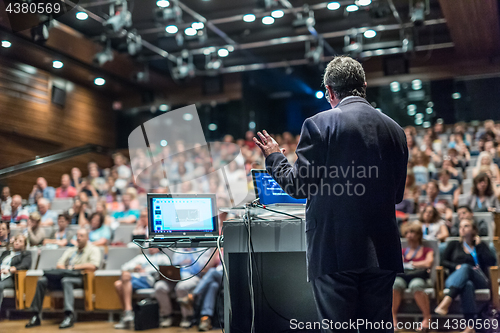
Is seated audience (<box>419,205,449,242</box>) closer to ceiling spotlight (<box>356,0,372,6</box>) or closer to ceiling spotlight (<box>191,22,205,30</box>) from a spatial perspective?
ceiling spotlight (<box>356,0,372,6</box>)

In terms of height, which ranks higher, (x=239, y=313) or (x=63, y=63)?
(x=63, y=63)

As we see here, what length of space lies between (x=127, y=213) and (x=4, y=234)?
198cm

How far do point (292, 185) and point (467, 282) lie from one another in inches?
110

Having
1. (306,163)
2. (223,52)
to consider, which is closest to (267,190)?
(306,163)

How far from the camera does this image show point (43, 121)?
8359mm

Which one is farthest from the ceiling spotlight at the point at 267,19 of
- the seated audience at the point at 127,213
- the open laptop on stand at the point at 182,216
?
the open laptop on stand at the point at 182,216

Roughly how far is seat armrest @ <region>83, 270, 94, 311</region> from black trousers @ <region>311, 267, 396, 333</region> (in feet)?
12.1

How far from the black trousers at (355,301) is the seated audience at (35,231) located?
4.87 metres

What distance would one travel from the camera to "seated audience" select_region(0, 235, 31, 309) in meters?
4.41

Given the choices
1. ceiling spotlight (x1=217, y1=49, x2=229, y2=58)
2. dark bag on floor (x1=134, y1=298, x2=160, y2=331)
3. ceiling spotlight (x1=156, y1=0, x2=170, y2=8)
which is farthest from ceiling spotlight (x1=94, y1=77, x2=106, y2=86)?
dark bag on floor (x1=134, y1=298, x2=160, y2=331)

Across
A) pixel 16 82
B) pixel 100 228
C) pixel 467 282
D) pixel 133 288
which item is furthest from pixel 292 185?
pixel 16 82

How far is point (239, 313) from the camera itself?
2.44m

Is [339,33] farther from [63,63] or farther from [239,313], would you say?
[239,313]

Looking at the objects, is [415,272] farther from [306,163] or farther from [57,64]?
[57,64]
